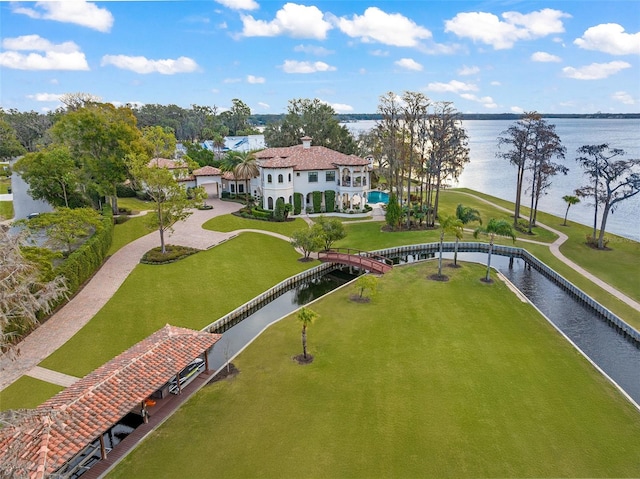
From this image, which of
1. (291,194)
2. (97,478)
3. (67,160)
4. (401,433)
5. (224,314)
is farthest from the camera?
(291,194)

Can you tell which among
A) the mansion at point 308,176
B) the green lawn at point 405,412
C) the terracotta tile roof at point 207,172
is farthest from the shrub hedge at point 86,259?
the terracotta tile roof at point 207,172


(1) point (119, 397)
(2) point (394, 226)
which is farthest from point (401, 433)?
(2) point (394, 226)

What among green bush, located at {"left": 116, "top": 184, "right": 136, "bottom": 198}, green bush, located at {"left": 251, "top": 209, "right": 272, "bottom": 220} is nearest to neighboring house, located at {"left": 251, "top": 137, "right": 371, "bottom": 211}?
green bush, located at {"left": 251, "top": 209, "right": 272, "bottom": 220}

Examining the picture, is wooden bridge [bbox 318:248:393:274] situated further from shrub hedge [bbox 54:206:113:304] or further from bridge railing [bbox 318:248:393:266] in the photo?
shrub hedge [bbox 54:206:113:304]

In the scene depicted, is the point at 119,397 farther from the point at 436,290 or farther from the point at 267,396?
the point at 436,290

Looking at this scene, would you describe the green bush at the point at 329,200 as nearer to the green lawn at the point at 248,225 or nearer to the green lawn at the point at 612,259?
the green lawn at the point at 248,225
